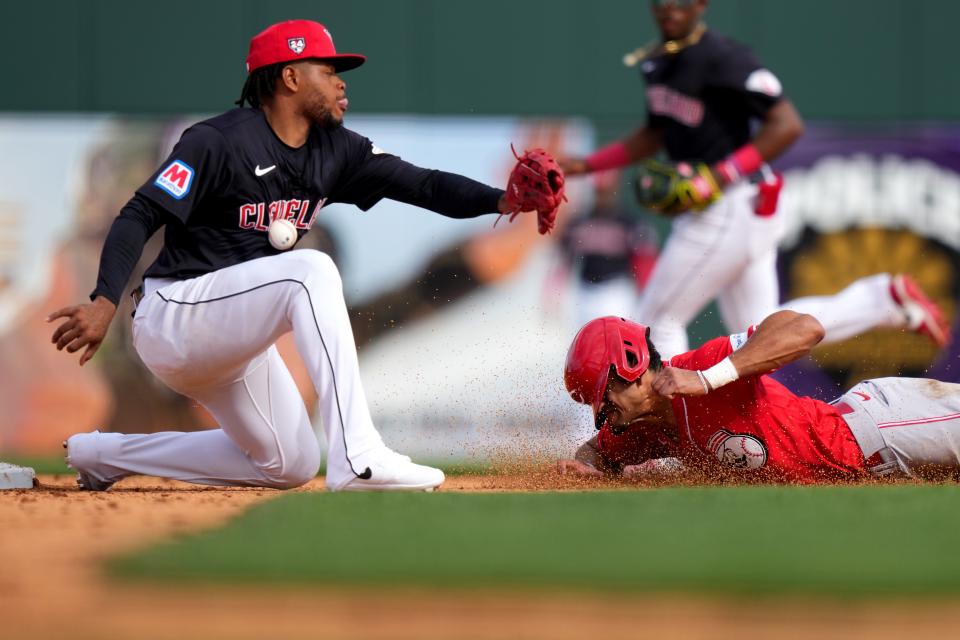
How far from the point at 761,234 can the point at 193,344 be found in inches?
107

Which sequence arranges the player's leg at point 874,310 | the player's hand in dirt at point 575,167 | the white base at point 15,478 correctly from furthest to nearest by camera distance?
the player's hand in dirt at point 575,167, the player's leg at point 874,310, the white base at point 15,478

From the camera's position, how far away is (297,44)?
4.36 metres

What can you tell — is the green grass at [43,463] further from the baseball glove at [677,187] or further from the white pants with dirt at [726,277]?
the baseball glove at [677,187]

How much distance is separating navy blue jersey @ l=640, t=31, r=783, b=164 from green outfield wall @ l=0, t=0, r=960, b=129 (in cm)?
201

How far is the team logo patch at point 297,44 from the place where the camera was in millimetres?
4355

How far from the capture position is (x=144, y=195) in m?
3.96

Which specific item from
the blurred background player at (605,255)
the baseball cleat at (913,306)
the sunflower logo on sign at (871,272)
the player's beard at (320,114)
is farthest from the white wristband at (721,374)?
the sunflower logo on sign at (871,272)

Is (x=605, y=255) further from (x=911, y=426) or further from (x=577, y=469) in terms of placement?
(x=911, y=426)

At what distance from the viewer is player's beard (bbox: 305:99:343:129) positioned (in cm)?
435

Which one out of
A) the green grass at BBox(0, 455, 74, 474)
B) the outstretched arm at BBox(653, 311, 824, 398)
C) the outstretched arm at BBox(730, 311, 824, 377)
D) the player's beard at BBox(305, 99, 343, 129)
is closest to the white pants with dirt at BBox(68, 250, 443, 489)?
the player's beard at BBox(305, 99, 343, 129)

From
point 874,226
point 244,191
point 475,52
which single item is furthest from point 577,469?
point 475,52

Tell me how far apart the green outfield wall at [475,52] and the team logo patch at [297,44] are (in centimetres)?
357

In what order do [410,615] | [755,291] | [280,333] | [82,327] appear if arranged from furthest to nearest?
[755,291], [280,333], [82,327], [410,615]

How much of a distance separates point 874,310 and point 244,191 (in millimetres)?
2787
